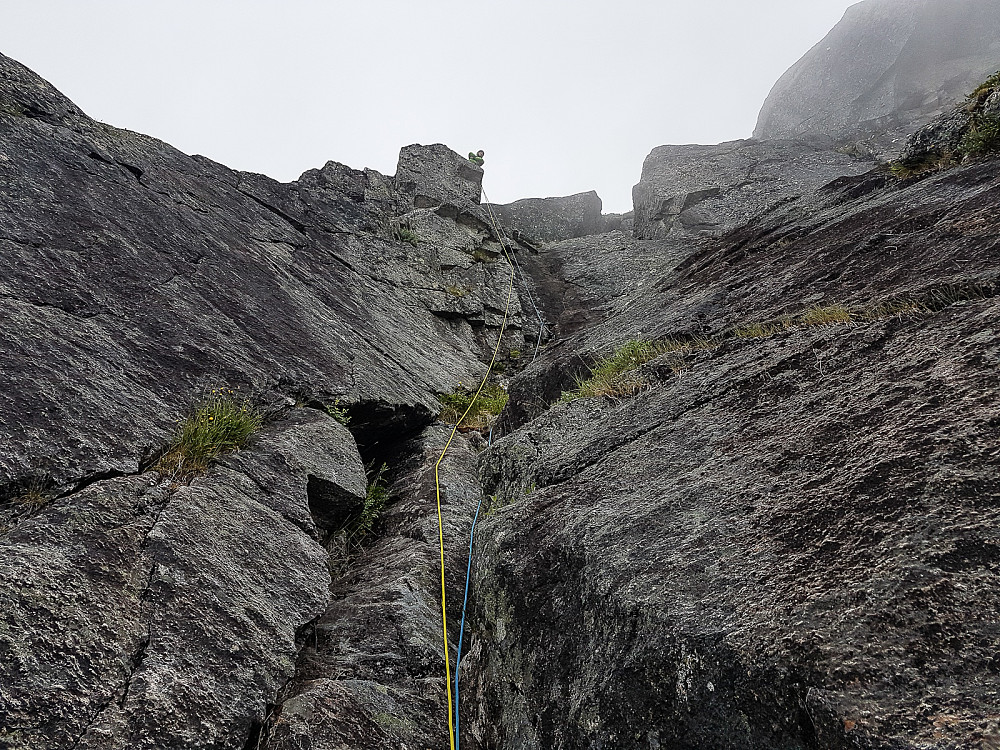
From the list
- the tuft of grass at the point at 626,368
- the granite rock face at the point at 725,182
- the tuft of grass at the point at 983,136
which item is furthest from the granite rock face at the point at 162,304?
the granite rock face at the point at 725,182

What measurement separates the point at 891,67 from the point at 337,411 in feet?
194

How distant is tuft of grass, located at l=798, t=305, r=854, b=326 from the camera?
5.66 meters

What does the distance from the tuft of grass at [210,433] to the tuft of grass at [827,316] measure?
678cm

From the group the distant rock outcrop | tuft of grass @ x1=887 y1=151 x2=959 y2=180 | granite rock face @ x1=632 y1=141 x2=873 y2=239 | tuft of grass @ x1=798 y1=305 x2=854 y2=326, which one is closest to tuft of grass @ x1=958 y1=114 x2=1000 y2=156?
tuft of grass @ x1=887 y1=151 x2=959 y2=180

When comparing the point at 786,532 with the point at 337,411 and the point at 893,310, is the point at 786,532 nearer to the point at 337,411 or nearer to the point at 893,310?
the point at 893,310

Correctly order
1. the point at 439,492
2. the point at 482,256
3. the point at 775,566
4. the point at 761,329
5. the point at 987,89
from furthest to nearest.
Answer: the point at 482,256 < the point at 439,492 < the point at 987,89 < the point at 761,329 < the point at 775,566

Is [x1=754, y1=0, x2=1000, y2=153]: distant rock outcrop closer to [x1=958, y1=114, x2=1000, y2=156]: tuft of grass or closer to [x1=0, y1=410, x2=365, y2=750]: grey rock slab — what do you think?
[x1=958, y1=114, x2=1000, y2=156]: tuft of grass

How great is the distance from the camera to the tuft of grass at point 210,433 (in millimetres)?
6426

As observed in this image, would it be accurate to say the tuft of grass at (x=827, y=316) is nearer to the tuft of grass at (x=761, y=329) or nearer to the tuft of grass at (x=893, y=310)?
the tuft of grass at (x=893, y=310)

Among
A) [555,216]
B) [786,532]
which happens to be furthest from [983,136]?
[555,216]

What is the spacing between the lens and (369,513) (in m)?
8.42

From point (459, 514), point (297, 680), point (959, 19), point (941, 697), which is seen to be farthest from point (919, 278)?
point (959, 19)

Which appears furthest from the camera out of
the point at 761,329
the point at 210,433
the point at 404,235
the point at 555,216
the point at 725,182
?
the point at 555,216

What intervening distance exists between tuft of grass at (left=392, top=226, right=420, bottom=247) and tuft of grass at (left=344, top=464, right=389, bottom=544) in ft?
35.5
